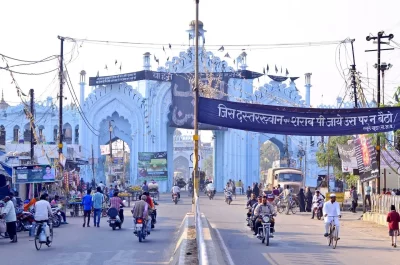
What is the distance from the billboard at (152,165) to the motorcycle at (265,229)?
114ft

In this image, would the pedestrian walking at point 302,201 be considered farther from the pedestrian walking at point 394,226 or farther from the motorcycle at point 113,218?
the pedestrian walking at point 394,226

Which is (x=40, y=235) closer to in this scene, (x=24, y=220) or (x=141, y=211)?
(x=141, y=211)

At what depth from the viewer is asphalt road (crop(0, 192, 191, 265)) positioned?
538 inches

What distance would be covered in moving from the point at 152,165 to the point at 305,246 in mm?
36412

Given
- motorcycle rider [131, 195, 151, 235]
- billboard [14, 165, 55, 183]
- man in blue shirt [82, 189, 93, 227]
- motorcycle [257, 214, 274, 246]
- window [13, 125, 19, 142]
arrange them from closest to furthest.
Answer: motorcycle [257, 214, 274, 246], motorcycle rider [131, 195, 151, 235], man in blue shirt [82, 189, 93, 227], billboard [14, 165, 55, 183], window [13, 125, 19, 142]

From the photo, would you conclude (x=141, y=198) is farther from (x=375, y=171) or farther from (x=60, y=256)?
(x=375, y=171)

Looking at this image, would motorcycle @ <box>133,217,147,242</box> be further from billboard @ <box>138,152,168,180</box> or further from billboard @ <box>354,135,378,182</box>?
billboard @ <box>138,152,168,180</box>

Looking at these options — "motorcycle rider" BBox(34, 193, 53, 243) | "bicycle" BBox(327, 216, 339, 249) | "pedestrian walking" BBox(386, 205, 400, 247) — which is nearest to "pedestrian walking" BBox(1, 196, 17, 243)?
"motorcycle rider" BBox(34, 193, 53, 243)

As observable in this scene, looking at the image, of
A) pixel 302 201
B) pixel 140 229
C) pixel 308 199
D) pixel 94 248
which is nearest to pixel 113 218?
pixel 140 229

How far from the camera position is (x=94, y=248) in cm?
1580

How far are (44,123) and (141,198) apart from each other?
142 ft

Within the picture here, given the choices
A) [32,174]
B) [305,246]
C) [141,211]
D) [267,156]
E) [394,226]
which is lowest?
[305,246]

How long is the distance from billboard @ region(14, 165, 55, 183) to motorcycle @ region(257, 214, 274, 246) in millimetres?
11231

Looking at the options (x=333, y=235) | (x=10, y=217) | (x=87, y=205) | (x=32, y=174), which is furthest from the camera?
(x=32, y=174)
